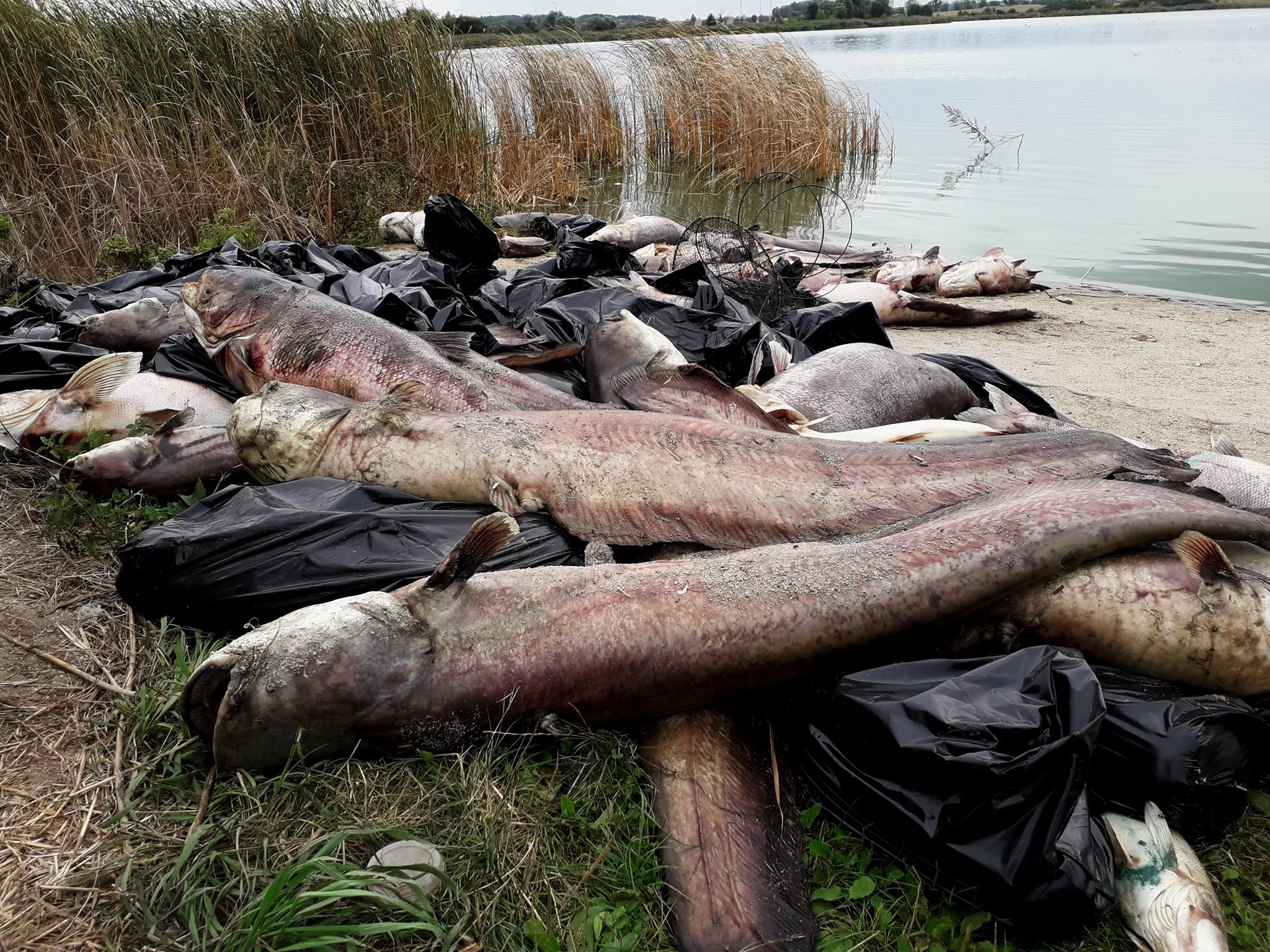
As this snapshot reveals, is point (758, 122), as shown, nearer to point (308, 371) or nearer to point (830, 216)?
point (830, 216)

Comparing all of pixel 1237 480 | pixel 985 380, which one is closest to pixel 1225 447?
pixel 1237 480

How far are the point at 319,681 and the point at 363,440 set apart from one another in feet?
4.25

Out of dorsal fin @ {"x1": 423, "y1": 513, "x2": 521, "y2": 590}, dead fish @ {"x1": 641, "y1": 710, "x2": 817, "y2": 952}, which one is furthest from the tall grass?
dead fish @ {"x1": 641, "y1": 710, "x2": 817, "y2": 952}

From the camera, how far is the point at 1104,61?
32.0m

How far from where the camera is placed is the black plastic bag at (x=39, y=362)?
4098 millimetres

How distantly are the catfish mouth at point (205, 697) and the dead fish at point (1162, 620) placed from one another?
6.47ft

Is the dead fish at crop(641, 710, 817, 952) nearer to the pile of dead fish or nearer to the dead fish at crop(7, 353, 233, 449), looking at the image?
the pile of dead fish

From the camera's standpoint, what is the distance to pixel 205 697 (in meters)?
2.17

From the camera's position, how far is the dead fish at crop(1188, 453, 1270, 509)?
134 inches

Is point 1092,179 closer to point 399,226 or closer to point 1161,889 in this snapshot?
point 399,226

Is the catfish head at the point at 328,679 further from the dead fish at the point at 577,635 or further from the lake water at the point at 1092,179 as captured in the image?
the lake water at the point at 1092,179

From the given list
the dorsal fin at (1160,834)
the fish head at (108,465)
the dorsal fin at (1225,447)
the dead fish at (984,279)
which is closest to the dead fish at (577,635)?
the dorsal fin at (1160,834)

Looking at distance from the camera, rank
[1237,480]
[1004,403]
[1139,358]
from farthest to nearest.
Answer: [1139,358] < [1004,403] < [1237,480]

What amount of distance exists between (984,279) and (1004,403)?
4405mm
